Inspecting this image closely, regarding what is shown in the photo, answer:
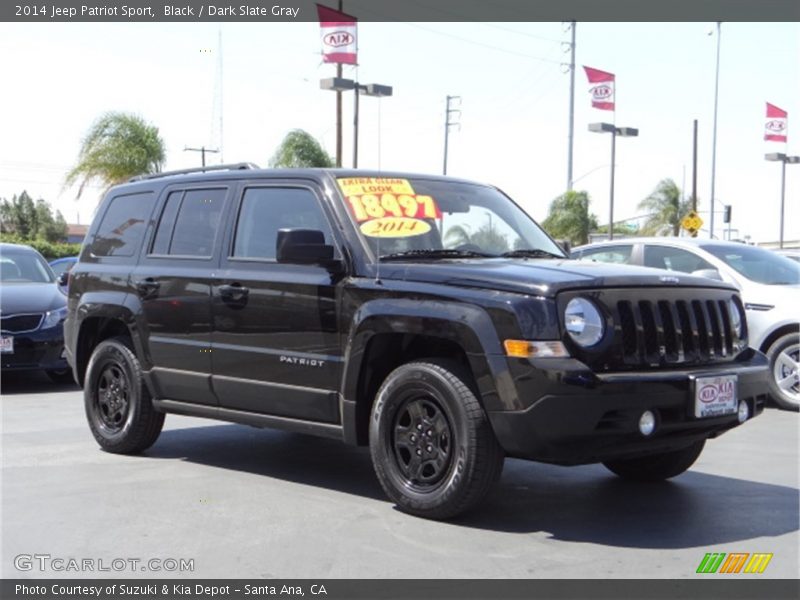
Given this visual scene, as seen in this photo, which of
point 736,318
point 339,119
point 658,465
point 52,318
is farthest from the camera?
point 339,119

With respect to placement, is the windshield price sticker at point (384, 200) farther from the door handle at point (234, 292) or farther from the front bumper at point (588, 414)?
the front bumper at point (588, 414)

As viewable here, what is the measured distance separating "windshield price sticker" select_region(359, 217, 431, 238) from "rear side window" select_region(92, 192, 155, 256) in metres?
2.15

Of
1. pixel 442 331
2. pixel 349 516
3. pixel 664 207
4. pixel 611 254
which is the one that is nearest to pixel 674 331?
pixel 442 331

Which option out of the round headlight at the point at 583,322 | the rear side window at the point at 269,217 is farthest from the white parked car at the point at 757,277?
the round headlight at the point at 583,322

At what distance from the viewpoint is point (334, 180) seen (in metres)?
6.37

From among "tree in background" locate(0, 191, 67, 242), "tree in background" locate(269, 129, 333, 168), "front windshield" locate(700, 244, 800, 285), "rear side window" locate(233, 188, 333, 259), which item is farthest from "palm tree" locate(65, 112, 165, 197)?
"tree in background" locate(0, 191, 67, 242)

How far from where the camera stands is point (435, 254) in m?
6.11

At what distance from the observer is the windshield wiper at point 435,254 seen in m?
6.02

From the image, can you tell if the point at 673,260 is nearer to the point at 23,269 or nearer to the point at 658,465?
the point at 658,465

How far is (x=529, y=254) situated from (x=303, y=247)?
58.1 inches

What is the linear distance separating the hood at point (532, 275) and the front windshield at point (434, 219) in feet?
0.87

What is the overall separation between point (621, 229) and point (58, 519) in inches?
3078
